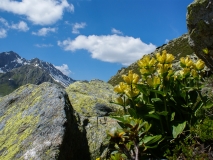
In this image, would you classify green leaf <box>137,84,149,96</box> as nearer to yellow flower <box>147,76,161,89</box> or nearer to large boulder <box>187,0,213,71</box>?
yellow flower <box>147,76,161,89</box>

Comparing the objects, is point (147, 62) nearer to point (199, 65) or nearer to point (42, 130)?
point (199, 65)

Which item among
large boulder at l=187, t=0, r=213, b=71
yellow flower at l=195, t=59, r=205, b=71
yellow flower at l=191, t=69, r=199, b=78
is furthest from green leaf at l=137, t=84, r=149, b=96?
large boulder at l=187, t=0, r=213, b=71

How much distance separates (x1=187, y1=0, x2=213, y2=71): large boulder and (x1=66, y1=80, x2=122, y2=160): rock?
10.3 feet

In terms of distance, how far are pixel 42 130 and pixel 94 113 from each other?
3126mm

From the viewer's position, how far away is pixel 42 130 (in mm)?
5496

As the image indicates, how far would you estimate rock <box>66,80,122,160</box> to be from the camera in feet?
21.5

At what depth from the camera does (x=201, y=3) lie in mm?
7879

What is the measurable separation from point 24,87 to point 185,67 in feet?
15.4

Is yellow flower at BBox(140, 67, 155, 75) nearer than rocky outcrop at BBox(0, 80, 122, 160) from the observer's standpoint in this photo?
Yes

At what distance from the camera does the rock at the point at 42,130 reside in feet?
16.9

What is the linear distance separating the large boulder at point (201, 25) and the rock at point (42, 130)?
399 cm

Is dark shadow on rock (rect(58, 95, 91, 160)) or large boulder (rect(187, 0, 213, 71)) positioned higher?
large boulder (rect(187, 0, 213, 71))

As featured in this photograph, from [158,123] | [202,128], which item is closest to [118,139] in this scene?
[202,128]

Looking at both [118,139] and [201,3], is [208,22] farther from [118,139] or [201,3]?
[118,139]
